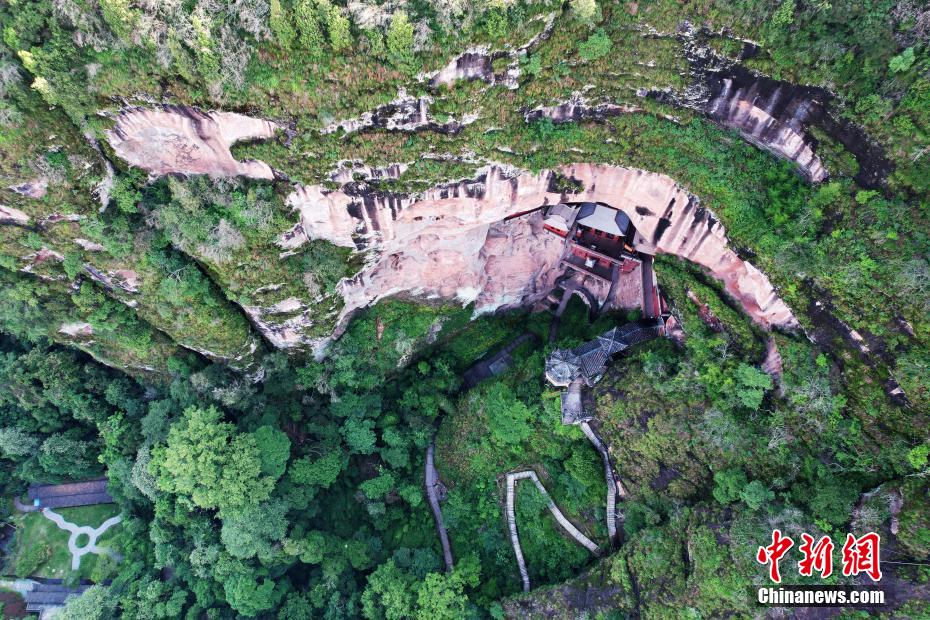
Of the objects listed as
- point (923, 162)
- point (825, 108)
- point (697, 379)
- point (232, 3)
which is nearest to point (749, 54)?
point (825, 108)

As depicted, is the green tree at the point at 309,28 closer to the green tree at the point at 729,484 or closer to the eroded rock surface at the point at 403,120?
the eroded rock surface at the point at 403,120

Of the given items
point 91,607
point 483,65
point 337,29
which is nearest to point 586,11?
point 483,65

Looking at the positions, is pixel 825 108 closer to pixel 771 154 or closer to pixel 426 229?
pixel 771 154

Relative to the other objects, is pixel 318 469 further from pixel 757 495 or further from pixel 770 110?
pixel 770 110

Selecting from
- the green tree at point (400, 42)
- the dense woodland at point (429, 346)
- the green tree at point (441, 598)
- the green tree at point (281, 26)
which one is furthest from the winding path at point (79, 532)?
the green tree at point (400, 42)

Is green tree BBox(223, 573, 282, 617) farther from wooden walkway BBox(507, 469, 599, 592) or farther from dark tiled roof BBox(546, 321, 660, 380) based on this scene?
dark tiled roof BBox(546, 321, 660, 380)

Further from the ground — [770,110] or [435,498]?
[770,110]
